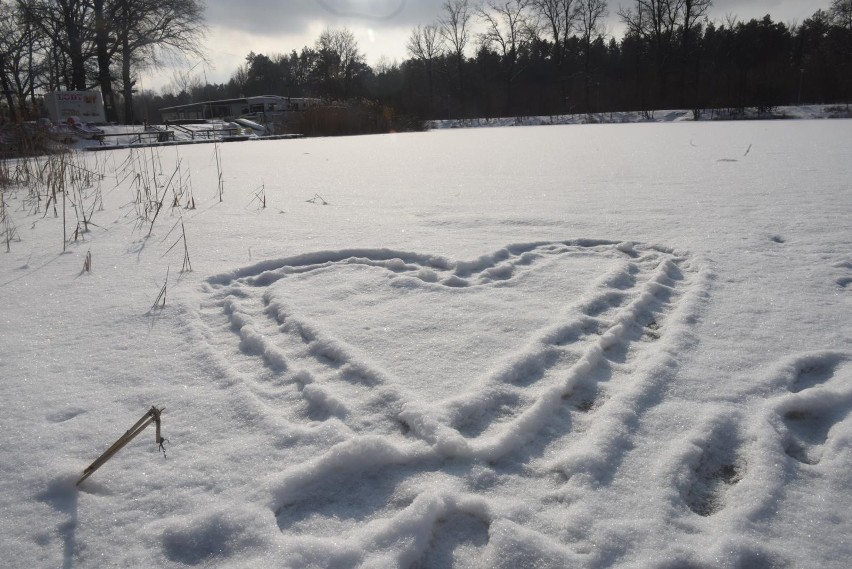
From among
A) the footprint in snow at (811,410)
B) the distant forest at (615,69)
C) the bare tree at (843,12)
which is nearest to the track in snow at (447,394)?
the footprint in snow at (811,410)

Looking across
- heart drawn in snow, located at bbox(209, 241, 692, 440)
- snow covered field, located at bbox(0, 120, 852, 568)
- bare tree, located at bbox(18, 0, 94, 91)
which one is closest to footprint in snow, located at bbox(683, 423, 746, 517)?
snow covered field, located at bbox(0, 120, 852, 568)

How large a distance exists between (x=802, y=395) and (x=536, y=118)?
23778 millimetres

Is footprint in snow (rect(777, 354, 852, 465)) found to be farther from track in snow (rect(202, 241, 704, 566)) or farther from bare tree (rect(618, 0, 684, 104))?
bare tree (rect(618, 0, 684, 104))

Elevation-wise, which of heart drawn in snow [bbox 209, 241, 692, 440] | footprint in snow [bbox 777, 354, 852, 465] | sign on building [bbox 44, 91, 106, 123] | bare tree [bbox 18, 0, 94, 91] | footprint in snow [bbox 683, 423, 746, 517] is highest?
Result: bare tree [bbox 18, 0, 94, 91]

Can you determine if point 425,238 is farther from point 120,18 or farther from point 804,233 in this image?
point 120,18

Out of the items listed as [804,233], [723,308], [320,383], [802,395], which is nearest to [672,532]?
[802,395]

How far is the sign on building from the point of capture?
18.8 m

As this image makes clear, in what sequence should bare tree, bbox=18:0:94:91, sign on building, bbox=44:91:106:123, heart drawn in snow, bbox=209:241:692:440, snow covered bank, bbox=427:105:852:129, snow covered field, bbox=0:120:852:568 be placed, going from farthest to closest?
bare tree, bbox=18:0:94:91, sign on building, bbox=44:91:106:123, snow covered bank, bbox=427:105:852:129, heart drawn in snow, bbox=209:241:692:440, snow covered field, bbox=0:120:852:568

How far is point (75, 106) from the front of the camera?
19.3 m

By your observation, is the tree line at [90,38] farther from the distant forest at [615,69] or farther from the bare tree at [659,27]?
the bare tree at [659,27]

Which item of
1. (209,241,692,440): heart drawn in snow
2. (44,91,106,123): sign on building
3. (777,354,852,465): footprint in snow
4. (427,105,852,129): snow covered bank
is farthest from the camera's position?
(44,91,106,123): sign on building

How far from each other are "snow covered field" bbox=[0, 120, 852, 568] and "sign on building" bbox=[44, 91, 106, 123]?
20.4 m

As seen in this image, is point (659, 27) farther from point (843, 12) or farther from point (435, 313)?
point (435, 313)

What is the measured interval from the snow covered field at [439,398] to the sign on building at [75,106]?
20.4m
